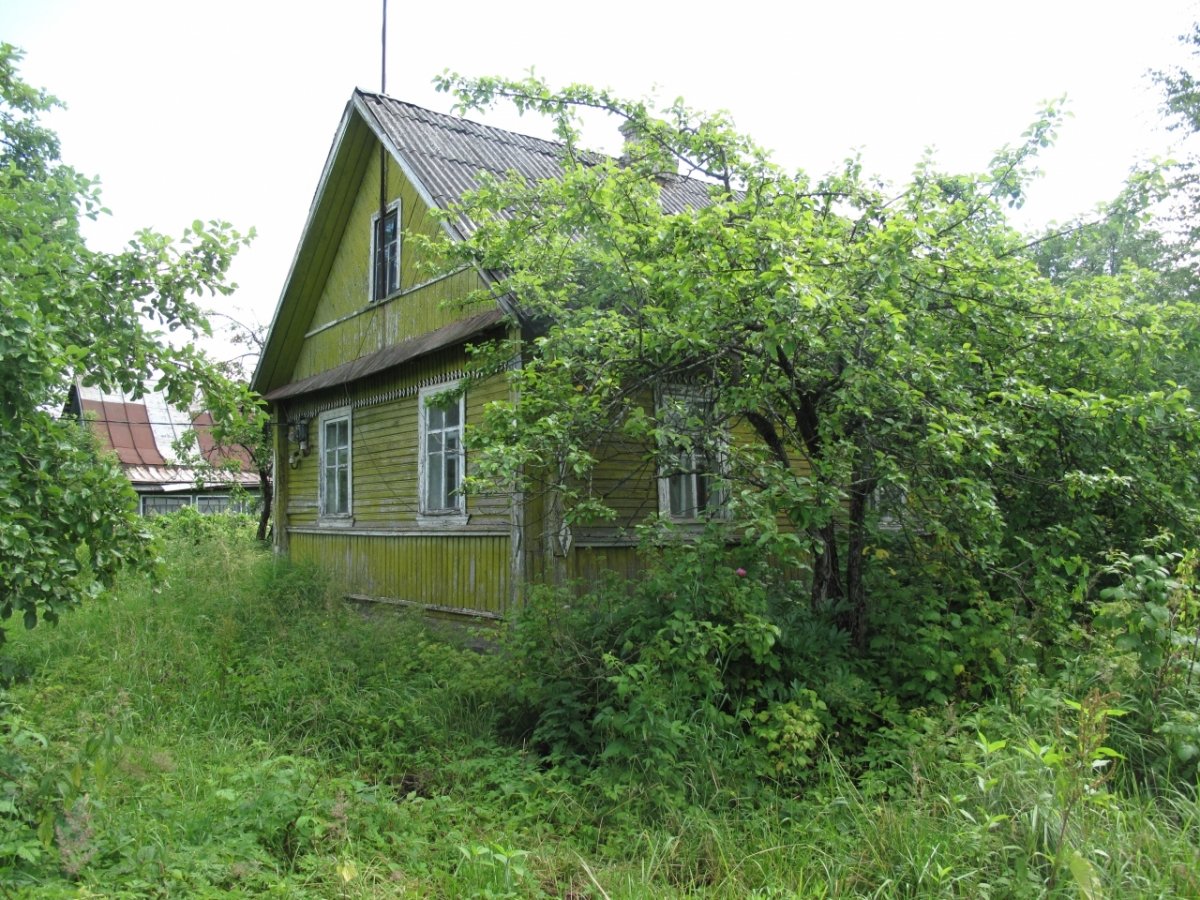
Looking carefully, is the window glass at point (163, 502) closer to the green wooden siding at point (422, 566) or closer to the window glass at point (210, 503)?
the window glass at point (210, 503)

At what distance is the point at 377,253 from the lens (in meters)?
10.9

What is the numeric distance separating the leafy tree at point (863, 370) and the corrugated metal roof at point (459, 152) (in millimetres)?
2659

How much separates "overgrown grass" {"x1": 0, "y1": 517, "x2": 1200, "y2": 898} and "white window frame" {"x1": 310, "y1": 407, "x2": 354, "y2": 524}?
463 centimetres

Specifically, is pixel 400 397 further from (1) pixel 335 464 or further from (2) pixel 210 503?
(2) pixel 210 503

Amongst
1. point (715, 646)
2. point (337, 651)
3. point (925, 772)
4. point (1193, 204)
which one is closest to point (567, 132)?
point (715, 646)

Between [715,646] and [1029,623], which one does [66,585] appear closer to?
[715,646]

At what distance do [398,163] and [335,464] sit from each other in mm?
3986

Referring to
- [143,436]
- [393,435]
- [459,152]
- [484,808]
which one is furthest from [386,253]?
[143,436]

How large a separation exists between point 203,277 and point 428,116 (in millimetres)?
6556

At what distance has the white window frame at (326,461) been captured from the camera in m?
11.2

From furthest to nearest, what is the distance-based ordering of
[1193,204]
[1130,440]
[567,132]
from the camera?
1. [1193,204]
2. [567,132]
3. [1130,440]

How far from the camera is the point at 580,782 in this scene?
504cm

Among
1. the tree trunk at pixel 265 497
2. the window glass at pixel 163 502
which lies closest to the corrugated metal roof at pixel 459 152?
the tree trunk at pixel 265 497

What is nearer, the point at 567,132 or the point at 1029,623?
the point at 1029,623
